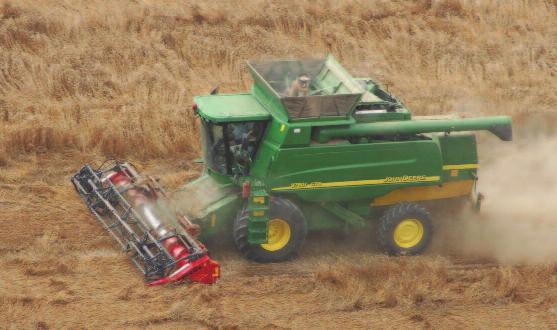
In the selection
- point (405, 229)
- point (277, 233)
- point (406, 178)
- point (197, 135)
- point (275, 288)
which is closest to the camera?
point (275, 288)

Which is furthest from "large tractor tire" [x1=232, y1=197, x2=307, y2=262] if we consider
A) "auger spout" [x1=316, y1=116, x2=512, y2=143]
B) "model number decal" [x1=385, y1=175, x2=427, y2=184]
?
"model number decal" [x1=385, y1=175, x2=427, y2=184]

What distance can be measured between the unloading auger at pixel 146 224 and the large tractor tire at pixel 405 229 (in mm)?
2369

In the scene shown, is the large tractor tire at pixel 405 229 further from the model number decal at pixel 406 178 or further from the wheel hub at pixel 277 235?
the wheel hub at pixel 277 235

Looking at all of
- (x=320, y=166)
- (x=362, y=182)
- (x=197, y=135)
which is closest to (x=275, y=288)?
(x=320, y=166)

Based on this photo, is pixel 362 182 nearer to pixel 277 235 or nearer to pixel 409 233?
pixel 409 233

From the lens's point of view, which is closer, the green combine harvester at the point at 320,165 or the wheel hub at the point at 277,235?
the green combine harvester at the point at 320,165

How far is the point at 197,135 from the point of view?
46.9 feet

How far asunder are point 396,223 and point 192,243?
2.67 m

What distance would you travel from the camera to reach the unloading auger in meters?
9.65

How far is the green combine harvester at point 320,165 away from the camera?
33.4 feet

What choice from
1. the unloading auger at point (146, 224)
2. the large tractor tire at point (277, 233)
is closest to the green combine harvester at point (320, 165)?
the large tractor tire at point (277, 233)

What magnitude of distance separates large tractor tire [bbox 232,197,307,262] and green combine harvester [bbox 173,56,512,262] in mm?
12

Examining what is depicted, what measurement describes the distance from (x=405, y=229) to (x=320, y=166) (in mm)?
1482

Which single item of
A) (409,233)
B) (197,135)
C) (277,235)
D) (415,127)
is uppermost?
(415,127)
